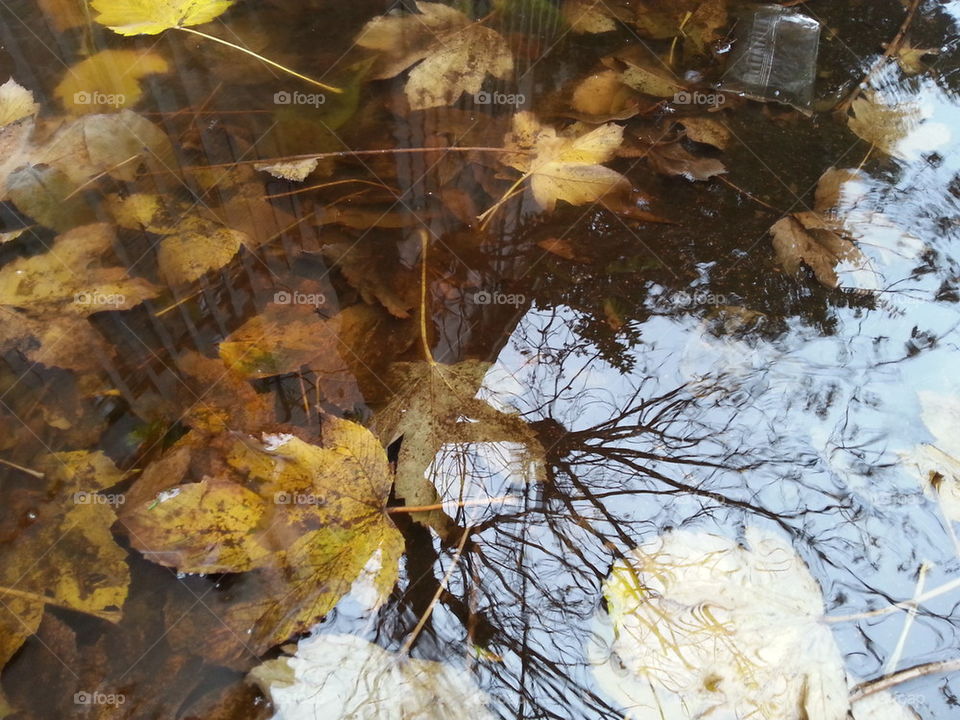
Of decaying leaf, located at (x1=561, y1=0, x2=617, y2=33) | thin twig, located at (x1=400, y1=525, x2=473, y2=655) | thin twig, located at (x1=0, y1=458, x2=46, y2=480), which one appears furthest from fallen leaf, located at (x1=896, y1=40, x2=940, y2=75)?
thin twig, located at (x1=0, y1=458, x2=46, y2=480)

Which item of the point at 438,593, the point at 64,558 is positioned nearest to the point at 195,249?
the point at 64,558

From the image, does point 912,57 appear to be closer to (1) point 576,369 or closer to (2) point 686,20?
(2) point 686,20

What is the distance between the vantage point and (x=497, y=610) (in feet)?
4.14

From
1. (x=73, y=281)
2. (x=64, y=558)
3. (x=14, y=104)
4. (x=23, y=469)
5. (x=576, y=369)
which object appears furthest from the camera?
(x=14, y=104)

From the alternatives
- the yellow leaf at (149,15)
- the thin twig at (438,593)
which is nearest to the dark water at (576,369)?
the thin twig at (438,593)

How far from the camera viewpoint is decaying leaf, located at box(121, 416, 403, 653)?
Answer: 1.26 meters

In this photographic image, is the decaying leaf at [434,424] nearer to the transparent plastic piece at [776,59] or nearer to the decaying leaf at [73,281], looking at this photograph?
the decaying leaf at [73,281]

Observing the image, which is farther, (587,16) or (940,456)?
(587,16)

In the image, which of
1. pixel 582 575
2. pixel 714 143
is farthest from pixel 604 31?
pixel 582 575

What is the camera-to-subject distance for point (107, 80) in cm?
207

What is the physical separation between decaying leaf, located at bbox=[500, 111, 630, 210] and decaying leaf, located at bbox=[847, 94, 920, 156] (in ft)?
2.27

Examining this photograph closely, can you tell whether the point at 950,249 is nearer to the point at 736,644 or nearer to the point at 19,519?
the point at 736,644

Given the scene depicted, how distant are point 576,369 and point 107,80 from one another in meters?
1.70

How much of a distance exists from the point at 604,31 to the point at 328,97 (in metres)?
0.93
